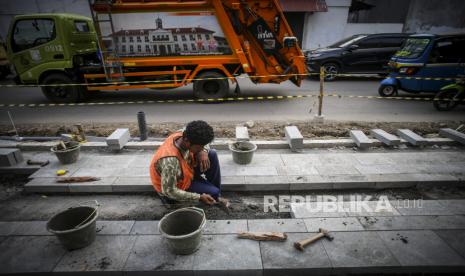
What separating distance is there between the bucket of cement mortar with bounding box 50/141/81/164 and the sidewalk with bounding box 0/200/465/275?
1.46 metres

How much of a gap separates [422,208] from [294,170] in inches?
70.0

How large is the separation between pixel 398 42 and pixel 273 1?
22.2ft

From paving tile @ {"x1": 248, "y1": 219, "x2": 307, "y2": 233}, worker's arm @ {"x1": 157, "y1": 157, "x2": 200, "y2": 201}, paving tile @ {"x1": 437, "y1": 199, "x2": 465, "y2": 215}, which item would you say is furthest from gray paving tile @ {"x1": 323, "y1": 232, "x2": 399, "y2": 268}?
worker's arm @ {"x1": 157, "y1": 157, "x2": 200, "y2": 201}

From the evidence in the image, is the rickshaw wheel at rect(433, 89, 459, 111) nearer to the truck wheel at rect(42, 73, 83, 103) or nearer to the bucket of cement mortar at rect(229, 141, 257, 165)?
the bucket of cement mortar at rect(229, 141, 257, 165)

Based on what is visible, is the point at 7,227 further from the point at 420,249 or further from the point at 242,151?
the point at 420,249

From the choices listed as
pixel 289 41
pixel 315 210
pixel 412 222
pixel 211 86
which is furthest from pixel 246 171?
pixel 289 41

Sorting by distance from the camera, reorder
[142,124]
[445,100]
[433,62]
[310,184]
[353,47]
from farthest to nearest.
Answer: [353,47]
[433,62]
[445,100]
[142,124]
[310,184]

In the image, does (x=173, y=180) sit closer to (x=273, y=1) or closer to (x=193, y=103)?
(x=193, y=103)

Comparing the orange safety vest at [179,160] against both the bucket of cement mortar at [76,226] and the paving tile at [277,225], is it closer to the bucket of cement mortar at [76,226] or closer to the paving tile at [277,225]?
the bucket of cement mortar at [76,226]

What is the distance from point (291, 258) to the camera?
274 cm

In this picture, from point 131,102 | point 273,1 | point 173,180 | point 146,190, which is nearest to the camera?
point 173,180

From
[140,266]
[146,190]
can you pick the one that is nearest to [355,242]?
[140,266]

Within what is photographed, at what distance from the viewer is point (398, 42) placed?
443 inches

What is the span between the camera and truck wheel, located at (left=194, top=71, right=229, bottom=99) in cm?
A: 841
